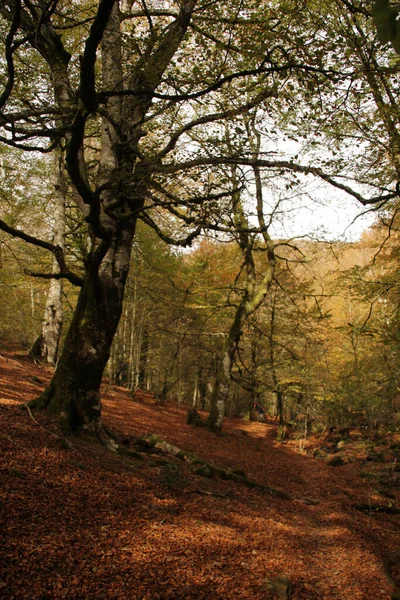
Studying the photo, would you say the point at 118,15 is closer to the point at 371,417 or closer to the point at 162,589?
the point at 162,589

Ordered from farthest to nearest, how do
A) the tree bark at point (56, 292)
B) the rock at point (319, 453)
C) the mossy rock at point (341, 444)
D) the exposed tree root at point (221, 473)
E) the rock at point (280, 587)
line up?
the mossy rock at point (341, 444) < the rock at point (319, 453) < the tree bark at point (56, 292) < the exposed tree root at point (221, 473) < the rock at point (280, 587)

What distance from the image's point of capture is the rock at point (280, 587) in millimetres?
3421

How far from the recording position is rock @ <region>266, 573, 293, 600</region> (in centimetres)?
342

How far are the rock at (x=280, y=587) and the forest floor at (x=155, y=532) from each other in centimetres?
5

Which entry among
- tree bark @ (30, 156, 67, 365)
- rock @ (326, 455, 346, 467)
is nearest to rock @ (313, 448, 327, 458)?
rock @ (326, 455, 346, 467)

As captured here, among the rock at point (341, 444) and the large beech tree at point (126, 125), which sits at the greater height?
the large beech tree at point (126, 125)

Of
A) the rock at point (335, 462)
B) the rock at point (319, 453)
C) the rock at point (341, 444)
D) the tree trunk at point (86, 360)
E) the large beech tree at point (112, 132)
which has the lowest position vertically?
the rock at point (319, 453)

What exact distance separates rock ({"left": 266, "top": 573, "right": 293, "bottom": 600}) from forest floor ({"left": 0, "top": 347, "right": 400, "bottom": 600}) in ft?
0.15

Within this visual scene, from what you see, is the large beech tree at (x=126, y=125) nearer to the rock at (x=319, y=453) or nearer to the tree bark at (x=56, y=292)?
the tree bark at (x=56, y=292)

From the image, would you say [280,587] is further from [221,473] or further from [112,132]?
[112,132]

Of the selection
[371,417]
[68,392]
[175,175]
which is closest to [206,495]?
[68,392]

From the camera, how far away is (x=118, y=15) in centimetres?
689

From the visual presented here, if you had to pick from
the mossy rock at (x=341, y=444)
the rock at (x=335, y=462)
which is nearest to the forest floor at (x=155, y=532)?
the rock at (x=335, y=462)

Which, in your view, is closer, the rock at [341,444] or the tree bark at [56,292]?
the tree bark at [56,292]
